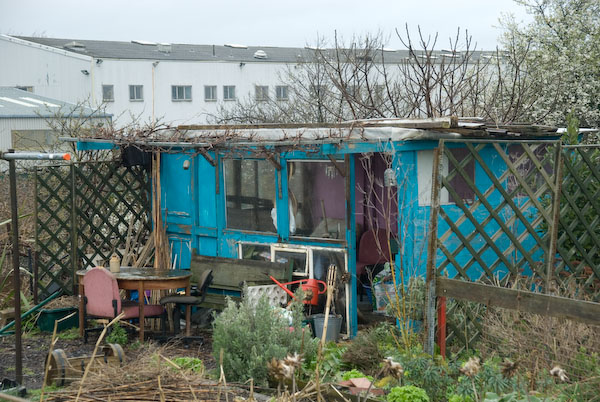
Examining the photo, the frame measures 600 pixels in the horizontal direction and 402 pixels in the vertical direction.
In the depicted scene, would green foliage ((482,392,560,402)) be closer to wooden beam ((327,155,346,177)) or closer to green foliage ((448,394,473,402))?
green foliage ((448,394,473,402))

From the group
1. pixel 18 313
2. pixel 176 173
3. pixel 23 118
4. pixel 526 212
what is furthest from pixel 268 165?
pixel 23 118

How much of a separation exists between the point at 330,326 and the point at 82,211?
13.3ft

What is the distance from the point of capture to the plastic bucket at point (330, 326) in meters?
Result: 8.34

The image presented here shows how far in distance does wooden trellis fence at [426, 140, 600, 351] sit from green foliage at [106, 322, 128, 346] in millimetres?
3785

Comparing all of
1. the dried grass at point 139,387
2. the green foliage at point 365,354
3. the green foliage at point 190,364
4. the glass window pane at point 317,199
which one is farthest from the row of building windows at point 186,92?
the dried grass at point 139,387

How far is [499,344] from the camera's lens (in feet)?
20.6

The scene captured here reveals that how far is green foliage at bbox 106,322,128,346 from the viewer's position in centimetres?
864

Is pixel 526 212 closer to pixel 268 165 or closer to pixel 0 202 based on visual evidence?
pixel 268 165

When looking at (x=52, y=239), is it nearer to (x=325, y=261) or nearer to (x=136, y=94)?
(x=325, y=261)

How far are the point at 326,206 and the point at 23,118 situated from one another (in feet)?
72.4

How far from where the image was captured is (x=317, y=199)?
9047mm

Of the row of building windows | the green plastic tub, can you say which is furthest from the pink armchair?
the row of building windows

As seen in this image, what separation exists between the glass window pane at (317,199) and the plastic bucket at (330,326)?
97cm

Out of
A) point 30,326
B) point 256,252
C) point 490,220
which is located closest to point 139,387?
point 490,220
